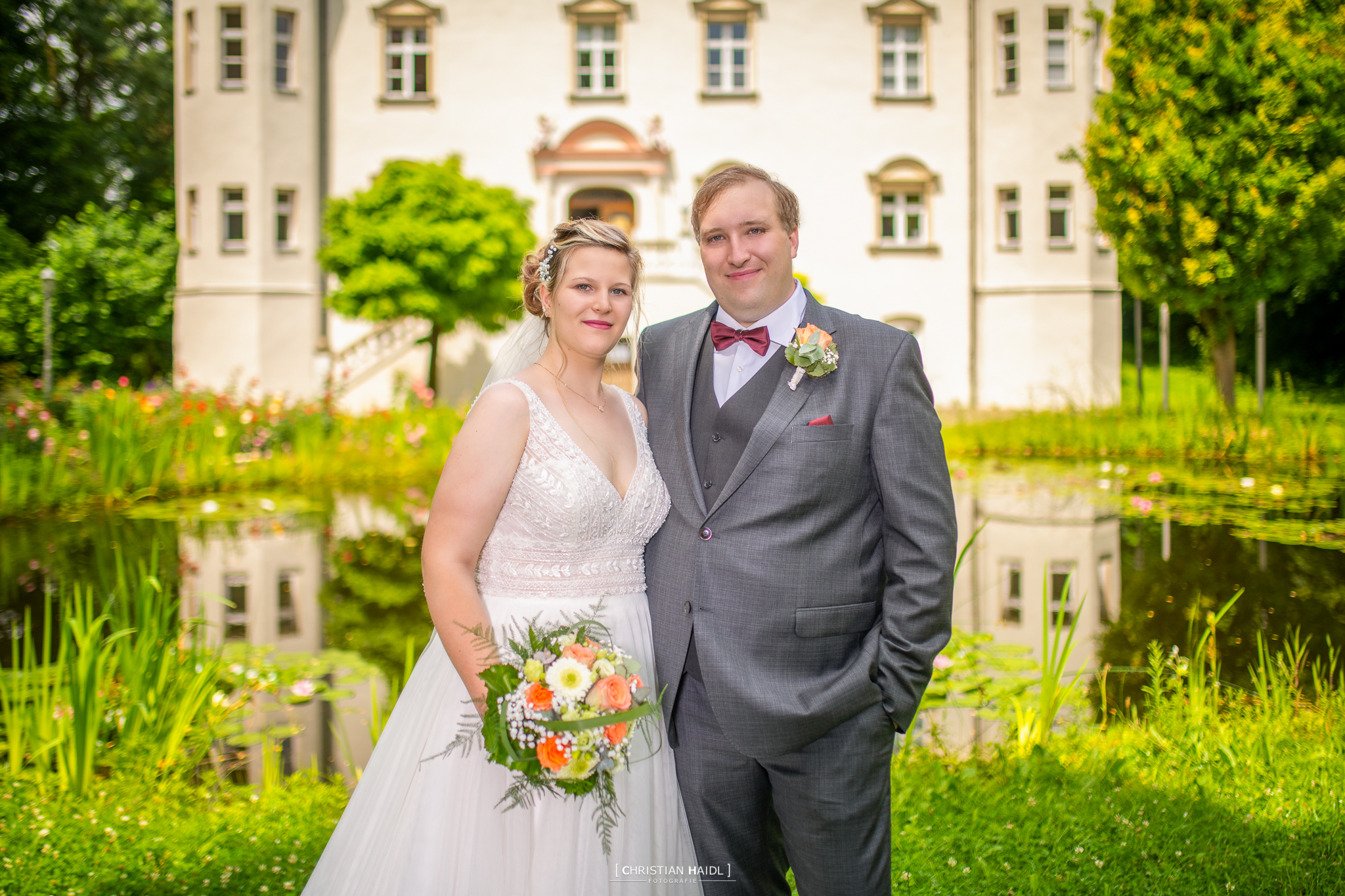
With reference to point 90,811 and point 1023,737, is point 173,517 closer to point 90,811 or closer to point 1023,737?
point 90,811

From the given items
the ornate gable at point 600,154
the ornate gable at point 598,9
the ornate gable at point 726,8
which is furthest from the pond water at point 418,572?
the ornate gable at point 726,8

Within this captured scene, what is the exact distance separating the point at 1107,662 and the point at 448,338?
16.8 m

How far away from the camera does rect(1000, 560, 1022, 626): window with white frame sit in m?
5.93

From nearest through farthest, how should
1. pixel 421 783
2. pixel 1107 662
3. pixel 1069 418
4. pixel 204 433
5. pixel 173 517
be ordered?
pixel 421 783 < pixel 1107 662 < pixel 173 517 < pixel 204 433 < pixel 1069 418

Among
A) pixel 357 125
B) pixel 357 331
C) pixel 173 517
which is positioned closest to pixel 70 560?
pixel 173 517

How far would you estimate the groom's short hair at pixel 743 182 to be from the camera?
2215 mm

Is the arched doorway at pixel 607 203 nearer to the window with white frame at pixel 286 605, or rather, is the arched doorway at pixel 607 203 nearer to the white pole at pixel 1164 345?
the white pole at pixel 1164 345

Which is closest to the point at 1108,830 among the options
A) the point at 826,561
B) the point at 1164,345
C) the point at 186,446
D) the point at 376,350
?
the point at 826,561

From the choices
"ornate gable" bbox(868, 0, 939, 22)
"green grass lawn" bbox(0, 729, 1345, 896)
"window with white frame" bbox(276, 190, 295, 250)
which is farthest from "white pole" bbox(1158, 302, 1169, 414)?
"window with white frame" bbox(276, 190, 295, 250)

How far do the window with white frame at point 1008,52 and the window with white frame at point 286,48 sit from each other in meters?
14.7

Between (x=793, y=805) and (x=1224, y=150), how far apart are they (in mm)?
11905

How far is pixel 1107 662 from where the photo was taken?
495 cm

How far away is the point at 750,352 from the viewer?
232 cm

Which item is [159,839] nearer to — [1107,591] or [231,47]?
[1107,591]
